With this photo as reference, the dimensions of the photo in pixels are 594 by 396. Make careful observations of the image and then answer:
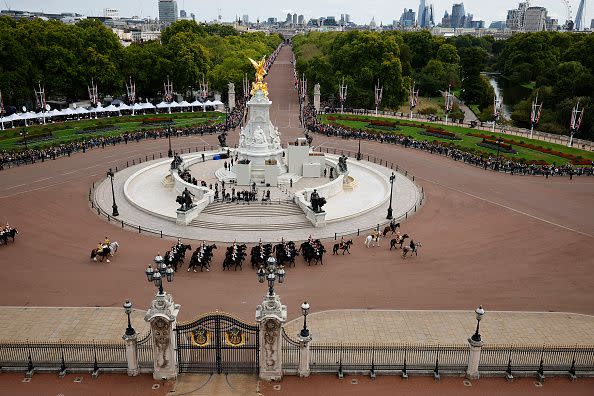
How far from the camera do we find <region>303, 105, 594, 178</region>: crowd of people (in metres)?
50.2

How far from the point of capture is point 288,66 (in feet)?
573

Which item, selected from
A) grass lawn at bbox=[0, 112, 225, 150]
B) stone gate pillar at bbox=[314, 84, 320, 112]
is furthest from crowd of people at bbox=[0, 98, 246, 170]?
stone gate pillar at bbox=[314, 84, 320, 112]

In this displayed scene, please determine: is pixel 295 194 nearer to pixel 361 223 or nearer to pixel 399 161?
pixel 361 223

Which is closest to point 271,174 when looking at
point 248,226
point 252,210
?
point 252,210

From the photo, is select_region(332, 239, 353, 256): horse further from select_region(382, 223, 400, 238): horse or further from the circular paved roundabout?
select_region(382, 223, 400, 238): horse

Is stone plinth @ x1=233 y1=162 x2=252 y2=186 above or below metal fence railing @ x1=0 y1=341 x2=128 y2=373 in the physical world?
above

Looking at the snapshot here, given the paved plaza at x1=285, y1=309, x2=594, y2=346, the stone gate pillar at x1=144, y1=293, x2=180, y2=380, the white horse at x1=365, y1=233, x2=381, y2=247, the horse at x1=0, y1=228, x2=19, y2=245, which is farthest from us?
the white horse at x1=365, y1=233, x2=381, y2=247

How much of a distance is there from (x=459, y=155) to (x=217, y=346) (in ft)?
146

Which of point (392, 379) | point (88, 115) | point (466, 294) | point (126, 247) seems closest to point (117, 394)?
point (392, 379)

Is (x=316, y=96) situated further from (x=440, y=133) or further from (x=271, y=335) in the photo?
(x=271, y=335)

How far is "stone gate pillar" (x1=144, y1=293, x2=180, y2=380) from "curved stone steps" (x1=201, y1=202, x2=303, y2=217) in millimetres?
17505

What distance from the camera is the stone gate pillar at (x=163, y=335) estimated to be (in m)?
18.5

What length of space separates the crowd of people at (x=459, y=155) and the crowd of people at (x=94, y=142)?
1261 cm

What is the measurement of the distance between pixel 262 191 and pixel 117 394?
2479 cm
